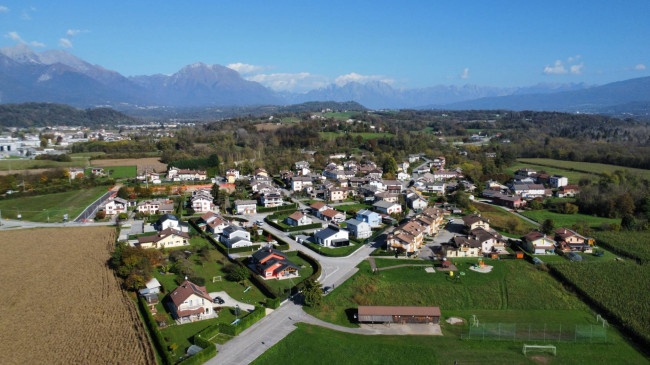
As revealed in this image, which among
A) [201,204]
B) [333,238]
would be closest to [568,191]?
[333,238]

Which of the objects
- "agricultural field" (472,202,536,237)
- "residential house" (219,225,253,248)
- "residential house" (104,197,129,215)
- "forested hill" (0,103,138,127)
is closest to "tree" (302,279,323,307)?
"residential house" (219,225,253,248)

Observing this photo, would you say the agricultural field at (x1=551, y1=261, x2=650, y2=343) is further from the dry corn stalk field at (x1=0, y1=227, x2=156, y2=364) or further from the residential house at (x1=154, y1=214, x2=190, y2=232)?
the residential house at (x1=154, y1=214, x2=190, y2=232)

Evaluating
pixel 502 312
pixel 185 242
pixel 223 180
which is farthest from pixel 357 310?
pixel 223 180

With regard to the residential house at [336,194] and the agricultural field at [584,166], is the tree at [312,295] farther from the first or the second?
the agricultural field at [584,166]

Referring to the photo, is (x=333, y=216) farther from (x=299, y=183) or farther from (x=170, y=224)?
(x=299, y=183)

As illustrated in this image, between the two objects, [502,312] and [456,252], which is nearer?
[502,312]

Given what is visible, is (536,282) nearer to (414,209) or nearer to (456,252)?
(456,252)
